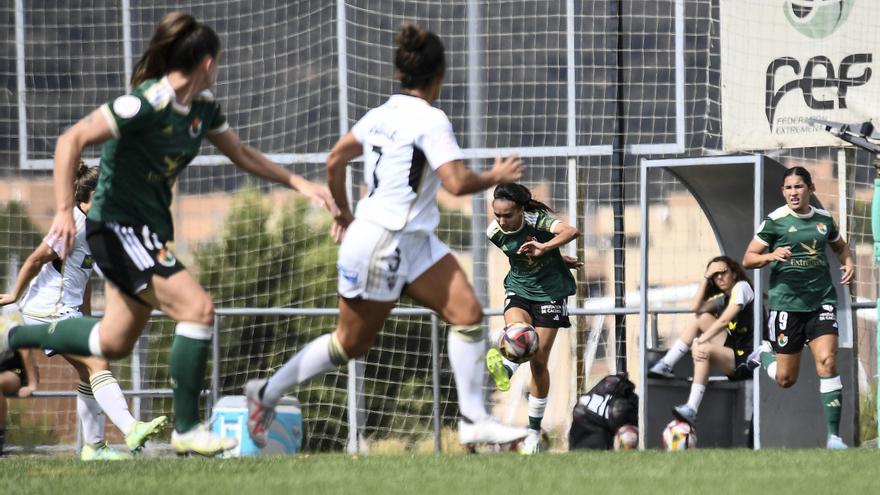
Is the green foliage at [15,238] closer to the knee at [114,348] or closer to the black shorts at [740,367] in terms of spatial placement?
the black shorts at [740,367]

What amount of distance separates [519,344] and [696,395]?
2.53m

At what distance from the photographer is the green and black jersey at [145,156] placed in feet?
21.4

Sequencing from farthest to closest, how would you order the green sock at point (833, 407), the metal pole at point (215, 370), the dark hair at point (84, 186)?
the metal pole at point (215, 370) < the green sock at point (833, 407) < the dark hair at point (84, 186)

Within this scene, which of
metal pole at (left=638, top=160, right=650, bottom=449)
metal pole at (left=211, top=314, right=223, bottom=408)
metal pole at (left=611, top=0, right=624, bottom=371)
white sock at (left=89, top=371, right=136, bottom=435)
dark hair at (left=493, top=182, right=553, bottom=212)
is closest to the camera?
white sock at (left=89, top=371, right=136, bottom=435)

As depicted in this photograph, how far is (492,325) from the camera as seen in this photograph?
47.7ft

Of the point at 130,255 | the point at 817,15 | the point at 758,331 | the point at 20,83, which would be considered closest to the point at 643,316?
the point at 758,331

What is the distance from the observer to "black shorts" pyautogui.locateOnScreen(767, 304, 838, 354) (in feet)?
34.4

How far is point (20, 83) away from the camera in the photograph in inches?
616

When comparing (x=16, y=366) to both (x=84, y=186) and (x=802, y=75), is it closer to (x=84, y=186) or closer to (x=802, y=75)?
(x=84, y=186)

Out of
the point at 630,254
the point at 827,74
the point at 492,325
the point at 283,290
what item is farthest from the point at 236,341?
the point at 827,74

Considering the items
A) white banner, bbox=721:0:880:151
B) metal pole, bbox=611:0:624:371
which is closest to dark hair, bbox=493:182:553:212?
metal pole, bbox=611:0:624:371

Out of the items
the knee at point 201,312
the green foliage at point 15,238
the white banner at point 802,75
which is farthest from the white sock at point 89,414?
the white banner at point 802,75

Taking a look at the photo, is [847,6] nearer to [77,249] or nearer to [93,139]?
[77,249]

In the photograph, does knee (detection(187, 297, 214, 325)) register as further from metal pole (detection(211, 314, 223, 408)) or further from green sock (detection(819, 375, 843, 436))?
metal pole (detection(211, 314, 223, 408))
